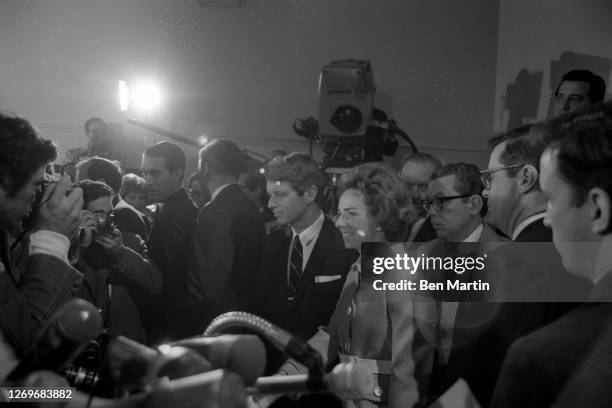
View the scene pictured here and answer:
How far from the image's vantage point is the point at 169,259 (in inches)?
98.0

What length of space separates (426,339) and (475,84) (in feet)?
15.6

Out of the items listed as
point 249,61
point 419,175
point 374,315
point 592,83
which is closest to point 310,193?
point 374,315

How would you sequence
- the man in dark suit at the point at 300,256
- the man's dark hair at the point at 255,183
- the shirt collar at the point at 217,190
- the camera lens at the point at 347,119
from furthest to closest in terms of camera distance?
the man's dark hair at the point at 255,183 < the camera lens at the point at 347,119 < the shirt collar at the point at 217,190 < the man in dark suit at the point at 300,256

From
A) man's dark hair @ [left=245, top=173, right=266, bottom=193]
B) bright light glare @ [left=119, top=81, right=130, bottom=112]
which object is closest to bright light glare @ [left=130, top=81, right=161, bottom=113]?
bright light glare @ [left=119, top=81, right=130, bottom=112]

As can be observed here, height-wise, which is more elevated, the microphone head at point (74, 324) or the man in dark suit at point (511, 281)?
the microphone head at point (74, 324)

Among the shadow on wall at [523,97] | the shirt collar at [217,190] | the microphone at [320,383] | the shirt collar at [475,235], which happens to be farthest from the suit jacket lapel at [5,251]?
the shadow on wall at [523,97]

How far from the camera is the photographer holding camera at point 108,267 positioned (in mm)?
1881

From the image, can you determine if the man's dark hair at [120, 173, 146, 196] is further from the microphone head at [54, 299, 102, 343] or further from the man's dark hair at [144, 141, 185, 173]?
the microphone head at [54, 299, 102, 343]

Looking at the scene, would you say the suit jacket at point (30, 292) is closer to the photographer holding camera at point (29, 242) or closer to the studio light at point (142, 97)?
the photographer holding camera at point (29, 242)

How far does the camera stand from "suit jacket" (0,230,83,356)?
3.84 ft

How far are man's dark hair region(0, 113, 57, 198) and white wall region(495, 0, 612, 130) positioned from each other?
336cm

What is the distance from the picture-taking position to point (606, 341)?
0.80 metres

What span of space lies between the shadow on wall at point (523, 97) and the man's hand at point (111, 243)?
154 inches

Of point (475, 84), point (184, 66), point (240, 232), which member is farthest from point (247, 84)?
point (240, 232)
